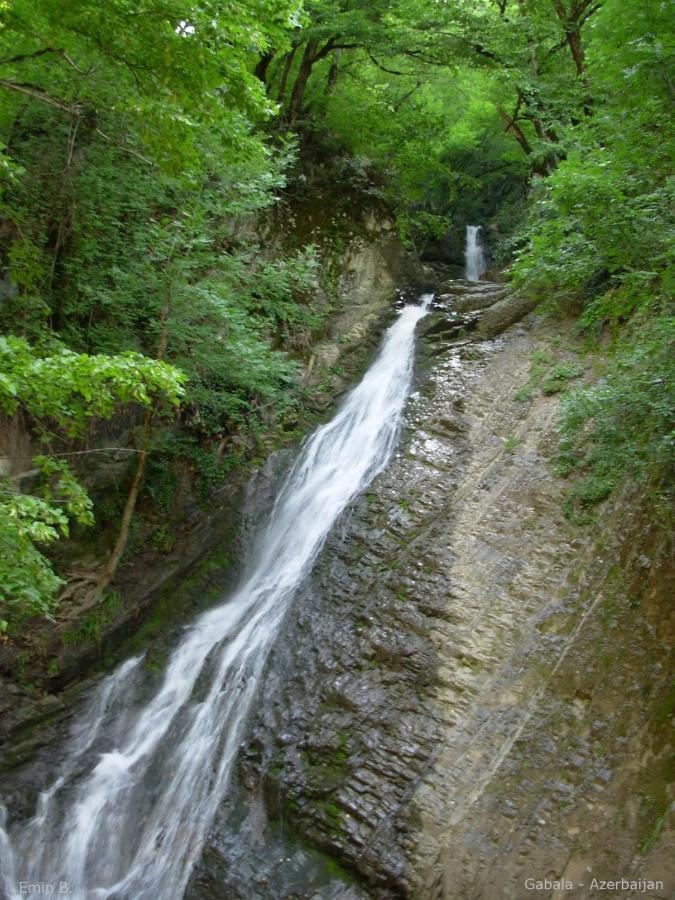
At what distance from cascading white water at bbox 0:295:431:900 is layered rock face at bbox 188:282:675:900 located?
39 cm

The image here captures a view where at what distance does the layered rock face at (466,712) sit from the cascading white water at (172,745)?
1.29 feet

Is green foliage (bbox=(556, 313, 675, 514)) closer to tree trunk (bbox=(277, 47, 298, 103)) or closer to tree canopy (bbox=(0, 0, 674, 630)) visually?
tree canopy (bbox=(0, 0, 674, 630))

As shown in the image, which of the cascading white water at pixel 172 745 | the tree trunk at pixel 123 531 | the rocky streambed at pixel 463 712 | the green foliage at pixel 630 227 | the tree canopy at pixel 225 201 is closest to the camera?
the rocky streambed at pixel 463 712

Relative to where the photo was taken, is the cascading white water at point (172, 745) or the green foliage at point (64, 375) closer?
the green foliage at point (64, 375)

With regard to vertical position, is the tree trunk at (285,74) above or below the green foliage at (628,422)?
above

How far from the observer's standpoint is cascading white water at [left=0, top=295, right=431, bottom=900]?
20.8 ft

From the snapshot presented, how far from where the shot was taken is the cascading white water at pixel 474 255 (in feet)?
57.7

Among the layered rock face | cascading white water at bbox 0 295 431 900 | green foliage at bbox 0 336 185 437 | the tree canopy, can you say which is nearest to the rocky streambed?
the layered rock face

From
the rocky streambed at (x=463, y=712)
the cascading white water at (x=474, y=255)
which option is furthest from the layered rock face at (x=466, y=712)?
the cascading white water at (x=474, y=255)

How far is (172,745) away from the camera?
7.22 meters

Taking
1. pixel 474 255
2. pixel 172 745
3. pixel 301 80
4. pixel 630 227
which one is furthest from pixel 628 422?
pixel 474 255

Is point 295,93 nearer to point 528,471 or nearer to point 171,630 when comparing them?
point 528,471

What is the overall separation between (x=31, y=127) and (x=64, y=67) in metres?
1.92

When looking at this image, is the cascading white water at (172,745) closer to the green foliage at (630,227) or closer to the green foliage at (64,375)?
the green foliage at (630,227)
